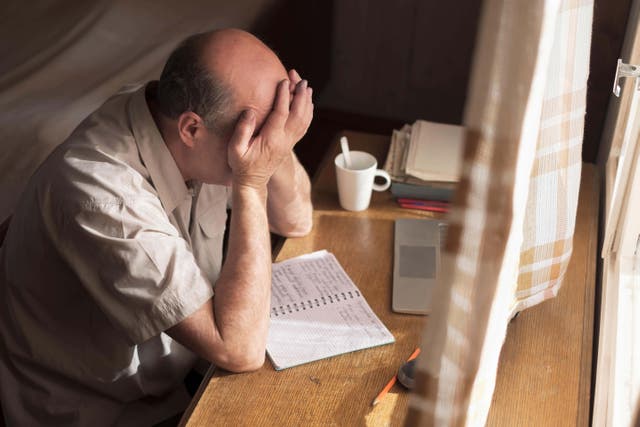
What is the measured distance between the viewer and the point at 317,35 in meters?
2.94

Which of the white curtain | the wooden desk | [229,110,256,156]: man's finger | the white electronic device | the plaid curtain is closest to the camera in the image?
the plaid curtain

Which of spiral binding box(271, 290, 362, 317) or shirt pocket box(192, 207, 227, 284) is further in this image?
shirt pocket box(192, 207, 227, 284)

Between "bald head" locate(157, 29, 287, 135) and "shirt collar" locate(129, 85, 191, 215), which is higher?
"bald head" locate(157, 29, 287, 135)

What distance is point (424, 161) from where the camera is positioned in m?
1.67

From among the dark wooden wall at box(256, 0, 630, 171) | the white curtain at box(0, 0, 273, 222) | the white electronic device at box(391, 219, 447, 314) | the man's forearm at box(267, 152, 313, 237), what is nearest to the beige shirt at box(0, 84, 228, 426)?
the man's forearm at box(267, 152, 313, 237)

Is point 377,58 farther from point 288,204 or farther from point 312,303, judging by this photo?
Result: point 312,303

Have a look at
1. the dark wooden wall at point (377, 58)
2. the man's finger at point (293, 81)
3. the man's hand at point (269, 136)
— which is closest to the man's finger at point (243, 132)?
the man's hand at point (269, 136)

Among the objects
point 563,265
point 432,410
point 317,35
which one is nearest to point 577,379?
point 563,265

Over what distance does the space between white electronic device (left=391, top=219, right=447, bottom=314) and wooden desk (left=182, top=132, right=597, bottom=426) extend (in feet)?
0.05

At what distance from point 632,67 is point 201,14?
157 centimetres

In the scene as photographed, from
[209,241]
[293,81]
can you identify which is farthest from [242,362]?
[293,81]

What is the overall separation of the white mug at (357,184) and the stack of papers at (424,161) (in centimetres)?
4

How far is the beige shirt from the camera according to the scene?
1141mm

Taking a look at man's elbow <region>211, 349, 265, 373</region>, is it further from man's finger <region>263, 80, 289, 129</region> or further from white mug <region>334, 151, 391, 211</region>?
white mug <region>334, 151, 391, 211</region>
